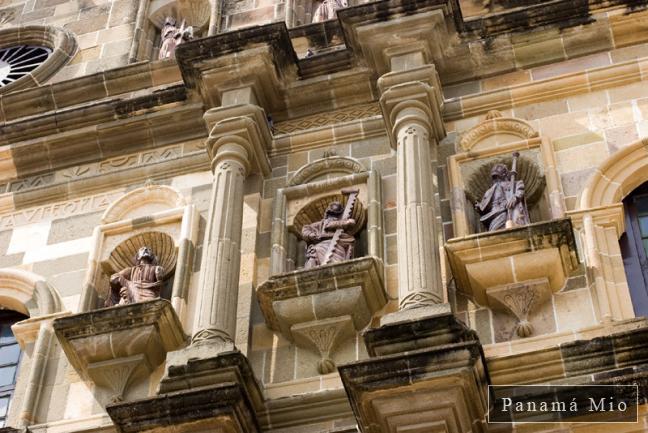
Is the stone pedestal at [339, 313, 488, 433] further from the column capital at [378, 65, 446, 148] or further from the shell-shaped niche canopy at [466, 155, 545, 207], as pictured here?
the column capital at [378, 65, 446, 148]

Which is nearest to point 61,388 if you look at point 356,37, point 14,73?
point 356,37

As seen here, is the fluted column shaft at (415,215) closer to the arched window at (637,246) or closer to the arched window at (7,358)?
the arched window at (637,246)

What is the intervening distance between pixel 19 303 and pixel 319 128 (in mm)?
3783

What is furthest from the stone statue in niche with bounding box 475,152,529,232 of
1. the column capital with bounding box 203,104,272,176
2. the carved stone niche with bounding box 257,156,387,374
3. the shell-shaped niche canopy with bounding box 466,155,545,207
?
the column capital with bounding box 203,104,272,176

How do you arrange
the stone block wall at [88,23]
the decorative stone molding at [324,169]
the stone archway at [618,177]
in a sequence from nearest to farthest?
the stone archway at [618,177] → the decorative stone molding at [324,169] → the stone block wall at [88,23]

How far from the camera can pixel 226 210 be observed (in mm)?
15195

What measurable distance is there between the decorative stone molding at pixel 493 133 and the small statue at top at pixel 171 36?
4747 mm

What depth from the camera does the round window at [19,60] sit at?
64.7 ft

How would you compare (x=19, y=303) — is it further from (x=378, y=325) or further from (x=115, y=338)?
(x=378, y=325)

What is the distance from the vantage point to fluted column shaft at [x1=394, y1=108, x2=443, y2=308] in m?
13.5

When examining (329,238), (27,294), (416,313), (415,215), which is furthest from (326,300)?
(27,294)

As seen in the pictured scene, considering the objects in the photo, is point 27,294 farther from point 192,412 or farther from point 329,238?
point 192,412

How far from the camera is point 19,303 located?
15.9 m

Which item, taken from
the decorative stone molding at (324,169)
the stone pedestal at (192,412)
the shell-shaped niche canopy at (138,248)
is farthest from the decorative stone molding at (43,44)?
the stone pedestal at (192,412)
